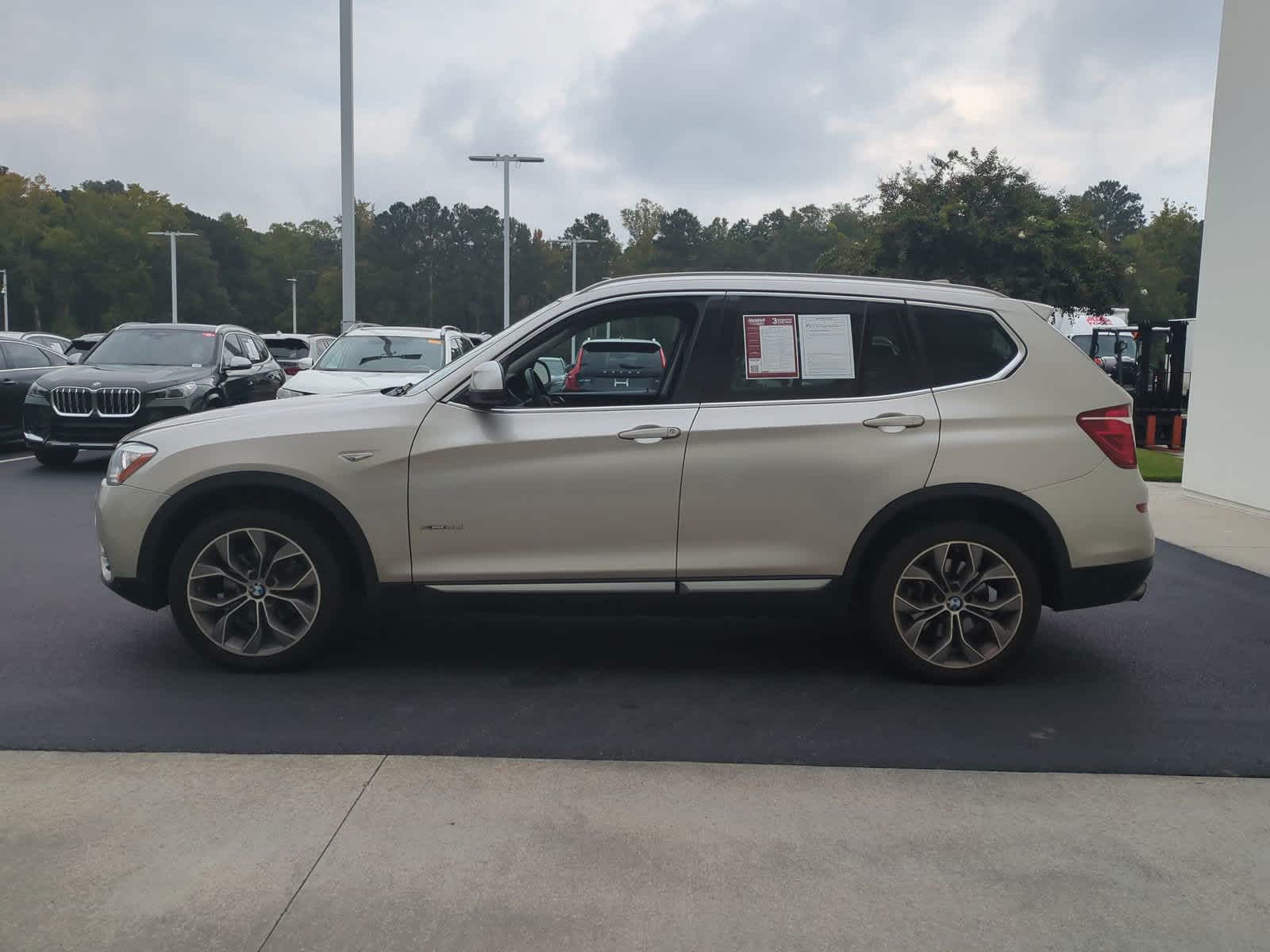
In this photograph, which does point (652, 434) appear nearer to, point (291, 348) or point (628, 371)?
point (628, 371)

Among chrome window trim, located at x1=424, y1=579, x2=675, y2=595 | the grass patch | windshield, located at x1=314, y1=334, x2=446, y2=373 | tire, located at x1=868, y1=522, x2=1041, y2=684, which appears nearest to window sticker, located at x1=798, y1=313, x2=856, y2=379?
tire, located at x1=868, y1=522, x2=1041, y2=684

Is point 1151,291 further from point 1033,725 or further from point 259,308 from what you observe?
point 1033,725

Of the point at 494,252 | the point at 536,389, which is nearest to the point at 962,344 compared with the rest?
the point at 536,389

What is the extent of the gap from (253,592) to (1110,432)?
392cm

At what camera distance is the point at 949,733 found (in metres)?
4.70

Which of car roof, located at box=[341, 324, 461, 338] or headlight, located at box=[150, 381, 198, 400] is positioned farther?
car roof, located at box=[341, 324, 461, 338]

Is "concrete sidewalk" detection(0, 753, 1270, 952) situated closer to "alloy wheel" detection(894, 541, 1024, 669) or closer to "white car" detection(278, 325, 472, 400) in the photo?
"alloy wheel" detection(894, 541, 1024, 669)

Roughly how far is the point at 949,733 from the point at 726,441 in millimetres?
1533

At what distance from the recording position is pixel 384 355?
48.6ft

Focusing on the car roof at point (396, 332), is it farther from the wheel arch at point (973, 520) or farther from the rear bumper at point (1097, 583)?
the rear bumper at point (1097, 583)

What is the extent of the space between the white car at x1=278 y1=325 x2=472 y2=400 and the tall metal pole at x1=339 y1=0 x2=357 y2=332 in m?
5.17

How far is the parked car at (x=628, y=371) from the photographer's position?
210 inches

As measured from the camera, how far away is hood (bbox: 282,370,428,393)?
1359 centimetres

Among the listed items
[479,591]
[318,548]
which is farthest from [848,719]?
[318,548]
